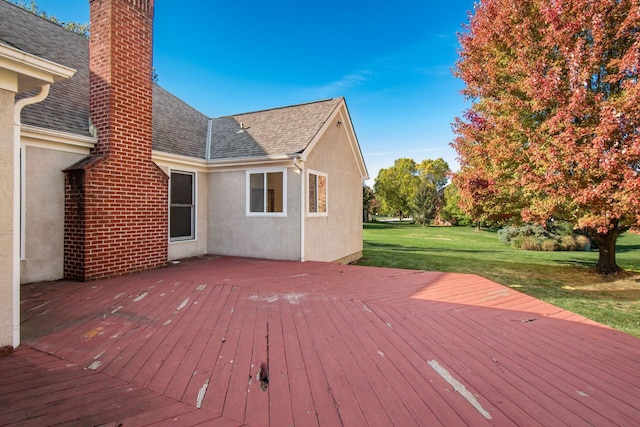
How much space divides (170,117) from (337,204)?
639cm

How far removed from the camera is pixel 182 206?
29.8ft

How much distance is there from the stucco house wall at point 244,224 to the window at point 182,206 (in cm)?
58

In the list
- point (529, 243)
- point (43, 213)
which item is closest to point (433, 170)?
point (529, 243)

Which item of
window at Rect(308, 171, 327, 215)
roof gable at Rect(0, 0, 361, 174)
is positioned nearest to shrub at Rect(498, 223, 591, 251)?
window at Rect(308, 171, 327, 215)

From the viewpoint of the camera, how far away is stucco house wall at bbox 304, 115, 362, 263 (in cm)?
941

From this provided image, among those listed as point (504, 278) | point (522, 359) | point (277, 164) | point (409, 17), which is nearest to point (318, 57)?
point (409, 17)

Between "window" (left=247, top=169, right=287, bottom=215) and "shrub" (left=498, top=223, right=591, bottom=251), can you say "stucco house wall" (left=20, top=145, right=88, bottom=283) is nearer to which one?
"window" (left=247, top=169, right=287, bottom=215)

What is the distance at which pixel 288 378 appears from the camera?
2600 millimetres

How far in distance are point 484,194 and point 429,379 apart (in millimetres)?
9856

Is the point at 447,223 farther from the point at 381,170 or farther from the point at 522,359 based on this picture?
the point at 522,359

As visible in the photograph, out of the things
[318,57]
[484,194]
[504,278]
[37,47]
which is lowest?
[504,278]

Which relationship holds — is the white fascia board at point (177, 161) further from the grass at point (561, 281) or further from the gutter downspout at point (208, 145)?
the grass at point (561, 281)

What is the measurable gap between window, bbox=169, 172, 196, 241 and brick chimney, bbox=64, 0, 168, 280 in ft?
5.52

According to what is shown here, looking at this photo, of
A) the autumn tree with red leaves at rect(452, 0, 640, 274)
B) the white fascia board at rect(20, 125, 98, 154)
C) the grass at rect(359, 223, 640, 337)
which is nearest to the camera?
the white fascia board at rect(20, 125, 98, 154)
